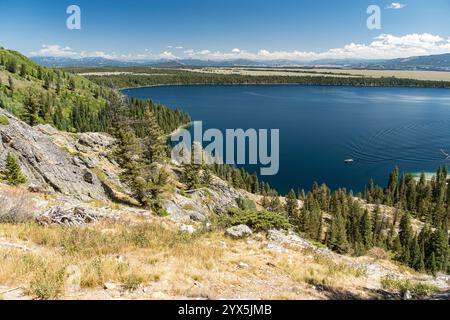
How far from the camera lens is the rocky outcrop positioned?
3253cm

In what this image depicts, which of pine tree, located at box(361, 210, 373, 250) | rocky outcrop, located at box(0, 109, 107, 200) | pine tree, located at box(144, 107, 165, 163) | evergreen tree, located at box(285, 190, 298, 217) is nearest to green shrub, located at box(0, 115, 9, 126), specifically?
rocky outcrop, located at box(0, 109, 107, 200)

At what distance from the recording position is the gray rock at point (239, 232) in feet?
63.1

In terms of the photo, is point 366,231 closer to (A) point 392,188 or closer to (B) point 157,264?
(A) point 392,188

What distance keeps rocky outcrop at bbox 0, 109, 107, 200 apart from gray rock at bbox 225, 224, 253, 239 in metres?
19.0

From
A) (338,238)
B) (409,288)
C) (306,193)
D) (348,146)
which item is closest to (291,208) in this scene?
(338,238)

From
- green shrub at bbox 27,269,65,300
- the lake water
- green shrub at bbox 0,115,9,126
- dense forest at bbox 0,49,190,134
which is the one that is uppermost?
dense forest at bbox 0,49,190,134

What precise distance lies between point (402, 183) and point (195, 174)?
8541cm

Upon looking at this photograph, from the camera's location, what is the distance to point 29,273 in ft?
31.3

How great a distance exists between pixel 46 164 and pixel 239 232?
27.1 meters

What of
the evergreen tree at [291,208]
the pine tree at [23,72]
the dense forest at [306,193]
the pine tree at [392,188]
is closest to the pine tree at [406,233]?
the dense forest at [306,193]

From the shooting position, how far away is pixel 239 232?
19.6 meters

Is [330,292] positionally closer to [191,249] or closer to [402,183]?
[191,249]

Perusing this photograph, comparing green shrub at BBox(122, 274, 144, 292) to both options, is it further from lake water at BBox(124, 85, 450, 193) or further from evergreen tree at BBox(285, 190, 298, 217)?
lake water at BBox(124, 85, 450, 193)
